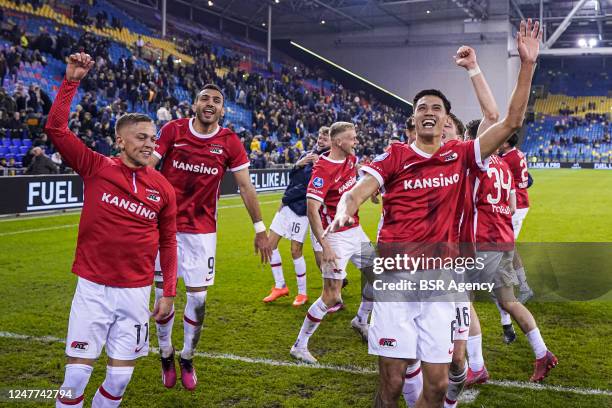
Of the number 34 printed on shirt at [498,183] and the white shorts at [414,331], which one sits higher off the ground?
the number 34 printed on shirt at [498,183]

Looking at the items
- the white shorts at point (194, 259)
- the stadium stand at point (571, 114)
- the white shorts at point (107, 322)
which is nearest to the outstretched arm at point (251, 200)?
the white shorts at point (194, 259)

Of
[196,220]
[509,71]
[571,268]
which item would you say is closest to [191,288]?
[196,220]

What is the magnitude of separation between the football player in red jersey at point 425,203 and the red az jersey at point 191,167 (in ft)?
6.74

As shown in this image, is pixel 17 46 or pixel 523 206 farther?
pixel 17 46

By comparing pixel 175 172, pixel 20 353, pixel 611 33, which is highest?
pixel 611 33

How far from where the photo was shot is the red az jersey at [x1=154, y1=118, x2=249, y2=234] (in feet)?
17.6

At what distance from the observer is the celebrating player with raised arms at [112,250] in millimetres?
3648

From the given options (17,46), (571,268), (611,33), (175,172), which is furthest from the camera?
(611,33)

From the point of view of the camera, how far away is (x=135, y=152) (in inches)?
154

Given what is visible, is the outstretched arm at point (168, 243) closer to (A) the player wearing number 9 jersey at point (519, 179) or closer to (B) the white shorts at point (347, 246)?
(B) the white shorts at point (347, 246)

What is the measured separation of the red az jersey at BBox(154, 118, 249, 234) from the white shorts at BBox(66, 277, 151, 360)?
5.21 ft

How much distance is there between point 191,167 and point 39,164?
431 inches

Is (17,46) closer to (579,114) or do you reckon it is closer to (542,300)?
(542,300)

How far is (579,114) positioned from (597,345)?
6134 cm
